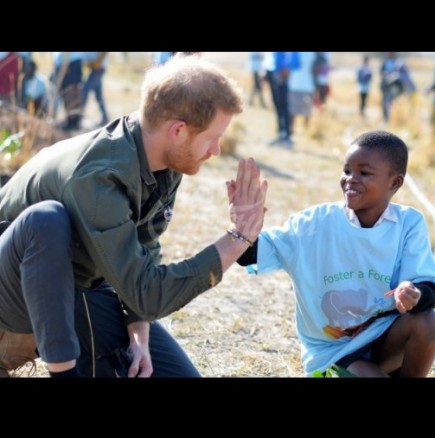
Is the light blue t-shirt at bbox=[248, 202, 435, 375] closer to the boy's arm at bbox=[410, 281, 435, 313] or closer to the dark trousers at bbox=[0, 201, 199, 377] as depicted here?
the boy's arm at bbox=[410, 281, 435, 313]

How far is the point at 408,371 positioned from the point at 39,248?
1.44m

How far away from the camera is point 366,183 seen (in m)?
3.46

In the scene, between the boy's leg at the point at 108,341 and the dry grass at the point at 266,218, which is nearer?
the boy's leg at the point at 108,341

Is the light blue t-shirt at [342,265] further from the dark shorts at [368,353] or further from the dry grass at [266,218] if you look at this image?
the dry grass at [266,218]

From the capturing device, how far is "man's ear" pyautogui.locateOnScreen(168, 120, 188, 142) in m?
2.96

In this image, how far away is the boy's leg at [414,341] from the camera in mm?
3275

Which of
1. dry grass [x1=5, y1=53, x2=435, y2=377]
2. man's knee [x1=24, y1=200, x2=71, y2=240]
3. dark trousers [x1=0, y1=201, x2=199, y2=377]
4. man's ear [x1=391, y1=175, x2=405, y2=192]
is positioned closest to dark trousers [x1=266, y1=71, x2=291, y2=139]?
dry grass [x1=5, y1=53, x2=435, y2=377]

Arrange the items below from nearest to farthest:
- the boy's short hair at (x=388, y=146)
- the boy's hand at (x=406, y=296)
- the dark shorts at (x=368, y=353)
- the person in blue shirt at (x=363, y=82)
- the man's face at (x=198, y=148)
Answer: the man's face at (x=198, y=148) < the boy's hand at (x=406, y=296) < the dark shorts at (x=368, y=353) < the boy's short hair at (x=388, y=146) < the person in blue shirt at (x=363, y=82)

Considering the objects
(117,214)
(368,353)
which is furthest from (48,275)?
(368,353)

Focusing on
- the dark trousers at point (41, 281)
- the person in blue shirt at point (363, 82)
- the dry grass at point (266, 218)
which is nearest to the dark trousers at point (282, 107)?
the dry grass at point (266, 218)

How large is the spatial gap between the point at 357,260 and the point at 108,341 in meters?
1.01

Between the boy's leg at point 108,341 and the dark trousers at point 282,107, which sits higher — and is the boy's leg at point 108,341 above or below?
below

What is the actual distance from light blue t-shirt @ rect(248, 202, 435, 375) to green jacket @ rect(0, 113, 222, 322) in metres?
0.54
